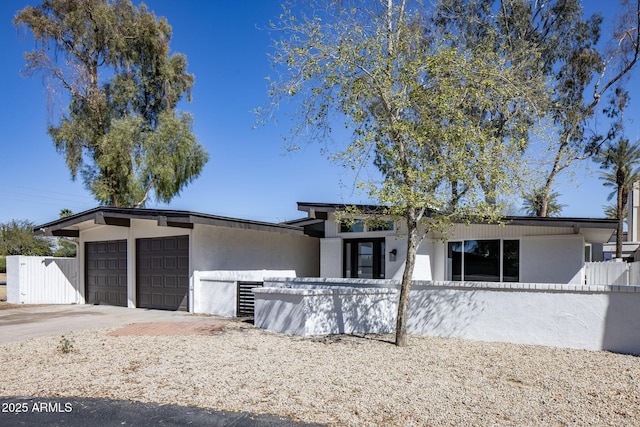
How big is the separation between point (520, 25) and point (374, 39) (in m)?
15.1

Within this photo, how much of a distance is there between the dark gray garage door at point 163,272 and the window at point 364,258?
5.11 meters

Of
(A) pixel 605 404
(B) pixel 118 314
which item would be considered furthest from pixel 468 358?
(B) pixel 118 314

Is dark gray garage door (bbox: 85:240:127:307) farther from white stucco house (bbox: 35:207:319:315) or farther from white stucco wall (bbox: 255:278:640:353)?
white stucco wall (bbox: 255:278:640:353)

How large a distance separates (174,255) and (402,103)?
8466mm

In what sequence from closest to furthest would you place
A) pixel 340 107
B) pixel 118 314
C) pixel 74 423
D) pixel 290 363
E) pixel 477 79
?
pixel 74 423, pixel 290 363, pixel 477 79, pixel 340 107, pixel 118 314

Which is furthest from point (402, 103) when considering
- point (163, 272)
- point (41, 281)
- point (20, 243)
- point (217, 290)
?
point (20, 243)

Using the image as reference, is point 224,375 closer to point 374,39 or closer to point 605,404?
point 605,404

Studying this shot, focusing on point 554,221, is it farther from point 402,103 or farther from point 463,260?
point 402,103

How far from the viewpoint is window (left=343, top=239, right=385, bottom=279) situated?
15.4 m

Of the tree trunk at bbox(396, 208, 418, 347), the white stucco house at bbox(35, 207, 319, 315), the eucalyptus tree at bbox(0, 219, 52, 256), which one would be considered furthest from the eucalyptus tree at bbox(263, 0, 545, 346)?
the eucalyptus tree at bbox(0, 219, 52, 256)

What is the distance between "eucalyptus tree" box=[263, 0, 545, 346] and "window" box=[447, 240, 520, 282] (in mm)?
5451

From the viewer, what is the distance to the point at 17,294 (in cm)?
1667

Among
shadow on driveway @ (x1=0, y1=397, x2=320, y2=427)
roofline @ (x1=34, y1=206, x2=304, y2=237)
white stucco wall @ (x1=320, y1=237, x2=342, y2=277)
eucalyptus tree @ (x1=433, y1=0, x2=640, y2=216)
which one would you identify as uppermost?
eucalyptus tree @ (x1=433, y1=0, x2=640, y2=216)

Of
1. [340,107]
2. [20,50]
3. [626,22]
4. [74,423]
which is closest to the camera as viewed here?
[74,423]
